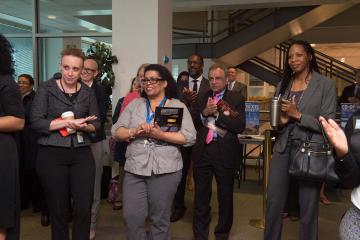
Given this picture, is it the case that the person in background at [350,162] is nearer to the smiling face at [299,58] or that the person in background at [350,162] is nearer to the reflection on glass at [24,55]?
the smiling face at [299,58]

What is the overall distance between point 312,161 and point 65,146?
1.65 metres

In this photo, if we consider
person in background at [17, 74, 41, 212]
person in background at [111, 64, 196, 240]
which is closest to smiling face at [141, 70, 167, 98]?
person in background at [111, 64, 196, 240]

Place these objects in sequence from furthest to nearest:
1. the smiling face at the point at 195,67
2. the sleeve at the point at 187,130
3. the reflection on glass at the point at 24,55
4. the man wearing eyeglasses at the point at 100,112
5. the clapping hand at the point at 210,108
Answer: the reflection on glass at the point at 24,55
the smiling face at the point at 195,67
the man wearing eyeglasses at the point at 100,112
the clapping hand at the point at 210,108
the sleeve at the point at 187,130

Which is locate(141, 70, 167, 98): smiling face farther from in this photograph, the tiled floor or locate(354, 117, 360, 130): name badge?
the tiled floor

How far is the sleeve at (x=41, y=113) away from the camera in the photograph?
99.1 inches

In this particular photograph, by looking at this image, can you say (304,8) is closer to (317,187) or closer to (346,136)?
(317,187)

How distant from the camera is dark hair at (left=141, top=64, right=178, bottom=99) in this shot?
2566 millimetres

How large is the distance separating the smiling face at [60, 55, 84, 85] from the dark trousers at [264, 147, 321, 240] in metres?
1.54

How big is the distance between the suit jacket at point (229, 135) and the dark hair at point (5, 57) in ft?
5.28

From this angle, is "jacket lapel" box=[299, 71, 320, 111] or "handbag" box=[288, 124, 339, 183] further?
"jacket lapel" box=[299, 71, 320, 111]

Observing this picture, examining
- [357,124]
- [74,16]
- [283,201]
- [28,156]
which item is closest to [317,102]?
[283,201]

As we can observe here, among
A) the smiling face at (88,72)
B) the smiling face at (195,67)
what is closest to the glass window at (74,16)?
the smiling face at (195,67)

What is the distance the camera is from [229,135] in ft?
10.4

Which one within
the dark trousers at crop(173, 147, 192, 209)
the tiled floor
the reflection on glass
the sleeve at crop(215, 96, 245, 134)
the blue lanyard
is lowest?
the tiled floor
